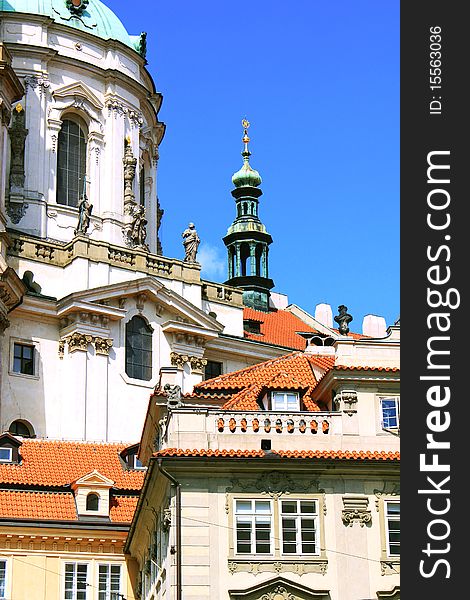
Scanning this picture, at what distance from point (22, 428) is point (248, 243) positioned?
28.4 m

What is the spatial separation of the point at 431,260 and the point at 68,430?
123 feet

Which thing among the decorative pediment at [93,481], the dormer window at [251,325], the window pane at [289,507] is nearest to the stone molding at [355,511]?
the window pane at [289,507]

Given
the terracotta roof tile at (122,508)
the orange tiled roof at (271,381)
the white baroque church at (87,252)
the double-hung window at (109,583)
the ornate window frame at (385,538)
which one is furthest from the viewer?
the white baroque church at (87,252)

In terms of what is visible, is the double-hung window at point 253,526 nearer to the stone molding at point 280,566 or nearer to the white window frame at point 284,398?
the stone molding at point 280,566

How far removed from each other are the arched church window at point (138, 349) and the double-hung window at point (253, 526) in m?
26.7

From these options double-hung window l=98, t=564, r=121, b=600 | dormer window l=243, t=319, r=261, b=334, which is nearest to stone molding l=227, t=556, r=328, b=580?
double-hung window l=98, t=564, r=121, b=600

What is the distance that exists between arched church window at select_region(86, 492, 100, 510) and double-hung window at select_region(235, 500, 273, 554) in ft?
31.8

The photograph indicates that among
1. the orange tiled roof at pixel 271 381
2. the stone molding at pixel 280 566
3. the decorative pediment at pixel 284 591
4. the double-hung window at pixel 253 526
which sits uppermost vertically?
the orange tiled roof at pixel 271 381

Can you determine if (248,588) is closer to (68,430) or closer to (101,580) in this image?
(101,580)

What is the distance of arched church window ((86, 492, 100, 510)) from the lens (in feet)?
134

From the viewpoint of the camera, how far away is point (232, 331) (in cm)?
6475

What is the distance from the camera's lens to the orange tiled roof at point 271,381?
3638 centimetres

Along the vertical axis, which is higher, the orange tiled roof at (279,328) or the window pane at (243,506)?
the orange tiled roof at (279,328)

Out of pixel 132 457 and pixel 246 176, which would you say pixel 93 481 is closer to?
pixel 132 457
